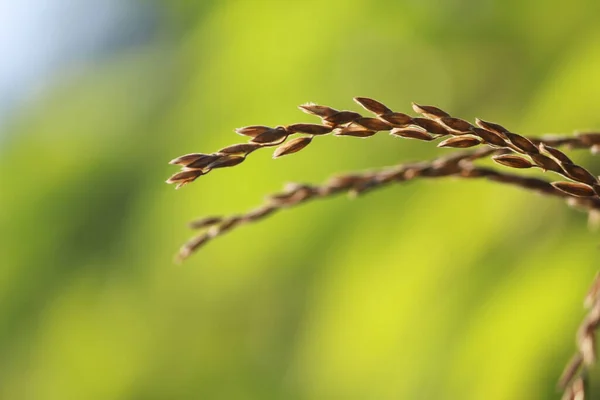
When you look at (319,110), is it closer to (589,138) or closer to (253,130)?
(253,130)

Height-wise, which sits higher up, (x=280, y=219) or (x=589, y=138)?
(x=280, y=219)

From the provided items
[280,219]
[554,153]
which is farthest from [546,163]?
[280,219]

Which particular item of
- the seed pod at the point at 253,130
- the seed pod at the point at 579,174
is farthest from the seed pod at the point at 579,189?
the seed pod at the point at 253,130

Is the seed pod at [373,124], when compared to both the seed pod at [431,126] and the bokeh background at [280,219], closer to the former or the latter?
the seed pod at [431,126]

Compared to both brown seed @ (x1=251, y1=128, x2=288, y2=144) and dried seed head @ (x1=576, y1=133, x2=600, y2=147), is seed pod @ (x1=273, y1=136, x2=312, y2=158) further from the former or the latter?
dried seed head @ (x1=576, y1=133, x2=600, y2=147)

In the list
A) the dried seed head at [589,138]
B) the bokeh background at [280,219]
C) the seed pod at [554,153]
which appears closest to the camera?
the seed pod at [554,153]

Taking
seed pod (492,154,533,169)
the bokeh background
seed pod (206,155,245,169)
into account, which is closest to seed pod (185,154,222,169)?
seed pod (206,155,245,169)

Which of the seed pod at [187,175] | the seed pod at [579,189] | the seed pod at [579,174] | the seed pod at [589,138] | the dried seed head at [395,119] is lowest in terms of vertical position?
the seed pod at [579,189]

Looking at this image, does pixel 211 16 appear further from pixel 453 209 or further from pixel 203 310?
pixel 453 209
